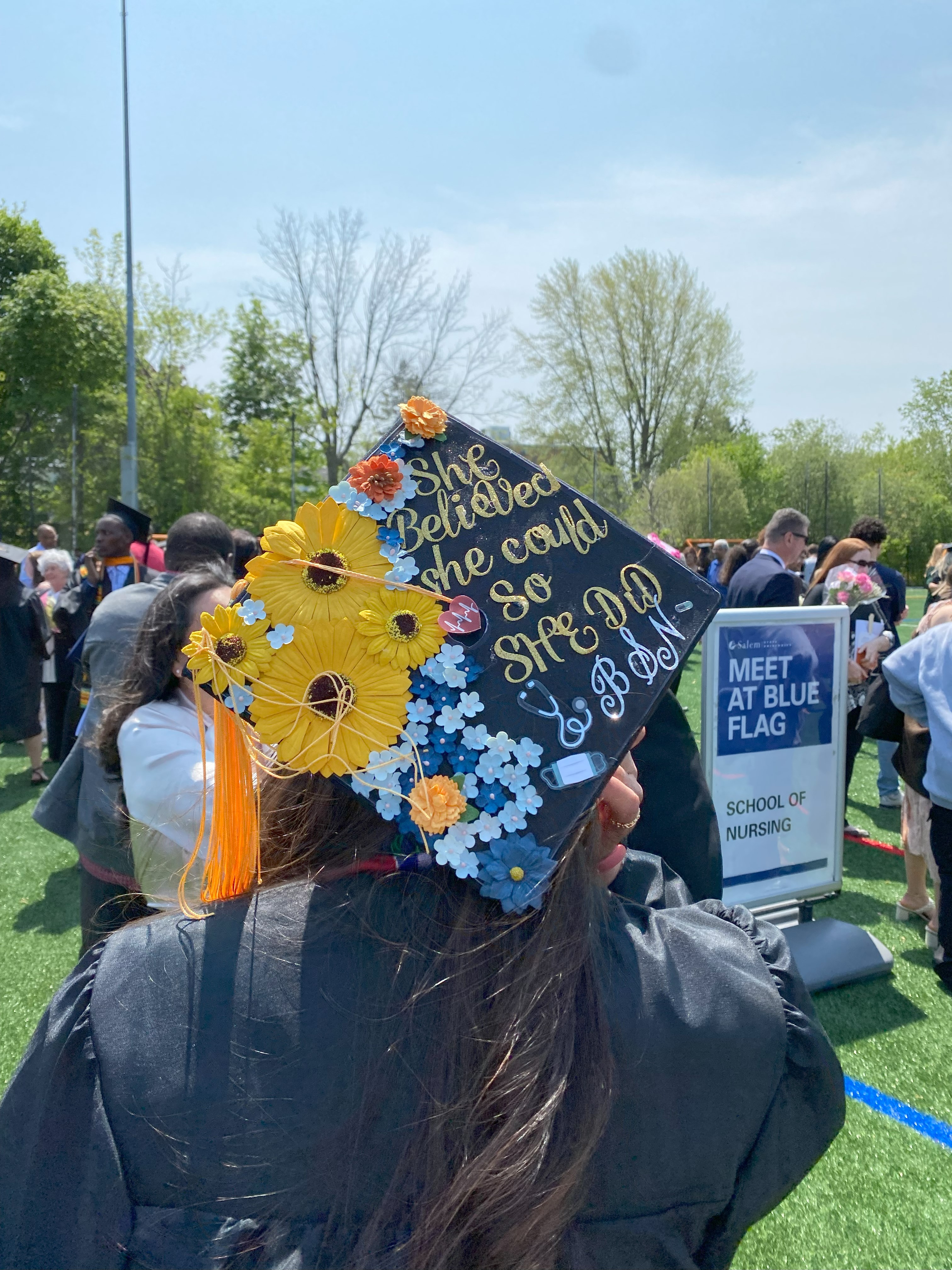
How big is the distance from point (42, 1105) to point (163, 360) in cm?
2773

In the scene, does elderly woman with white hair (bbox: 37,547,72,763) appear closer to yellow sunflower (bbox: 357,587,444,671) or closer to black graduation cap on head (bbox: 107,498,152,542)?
black graduation cap on head (bbox: 107,498,152,542)

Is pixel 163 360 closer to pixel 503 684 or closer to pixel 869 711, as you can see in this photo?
pixel 869 711

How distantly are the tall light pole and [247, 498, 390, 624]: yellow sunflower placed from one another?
16.4 meters

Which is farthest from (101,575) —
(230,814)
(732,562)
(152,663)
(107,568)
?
(732,562)

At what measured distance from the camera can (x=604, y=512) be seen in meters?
1.04

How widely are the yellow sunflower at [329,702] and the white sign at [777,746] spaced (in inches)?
111

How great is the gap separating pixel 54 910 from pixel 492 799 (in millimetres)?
4527

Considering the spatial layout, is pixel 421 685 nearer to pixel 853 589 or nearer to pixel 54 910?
pixel 54 910

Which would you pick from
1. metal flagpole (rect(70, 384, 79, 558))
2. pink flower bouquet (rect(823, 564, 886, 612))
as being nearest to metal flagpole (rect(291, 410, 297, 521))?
metal flagpole (rect(70, 384, 79, 558))

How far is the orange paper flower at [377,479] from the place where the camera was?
1026mm

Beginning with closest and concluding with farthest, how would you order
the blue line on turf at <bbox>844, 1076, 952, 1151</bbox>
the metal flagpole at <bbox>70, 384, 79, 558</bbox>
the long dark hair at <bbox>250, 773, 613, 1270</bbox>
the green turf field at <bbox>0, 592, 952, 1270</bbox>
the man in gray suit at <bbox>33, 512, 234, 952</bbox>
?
the long dark hair at <bbox>250, 773, 613, 1270</bbox> < the green turf field at <bbox>0, 592, 952, 1270</bbox> < the man in gray suit at <bbox>33, 512, 234, 952</bbox> < the blue line on turf at <bbox>844, 1076, 952, 1151</bbox> < the metal flagpole at <bbox>70, 384, 79, 558</bbox>

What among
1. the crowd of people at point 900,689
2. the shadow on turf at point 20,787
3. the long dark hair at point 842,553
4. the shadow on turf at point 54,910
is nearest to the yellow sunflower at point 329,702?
the crowd of people at point 900,689

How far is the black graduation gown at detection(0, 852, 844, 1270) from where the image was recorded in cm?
87

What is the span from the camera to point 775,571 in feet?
18.5
